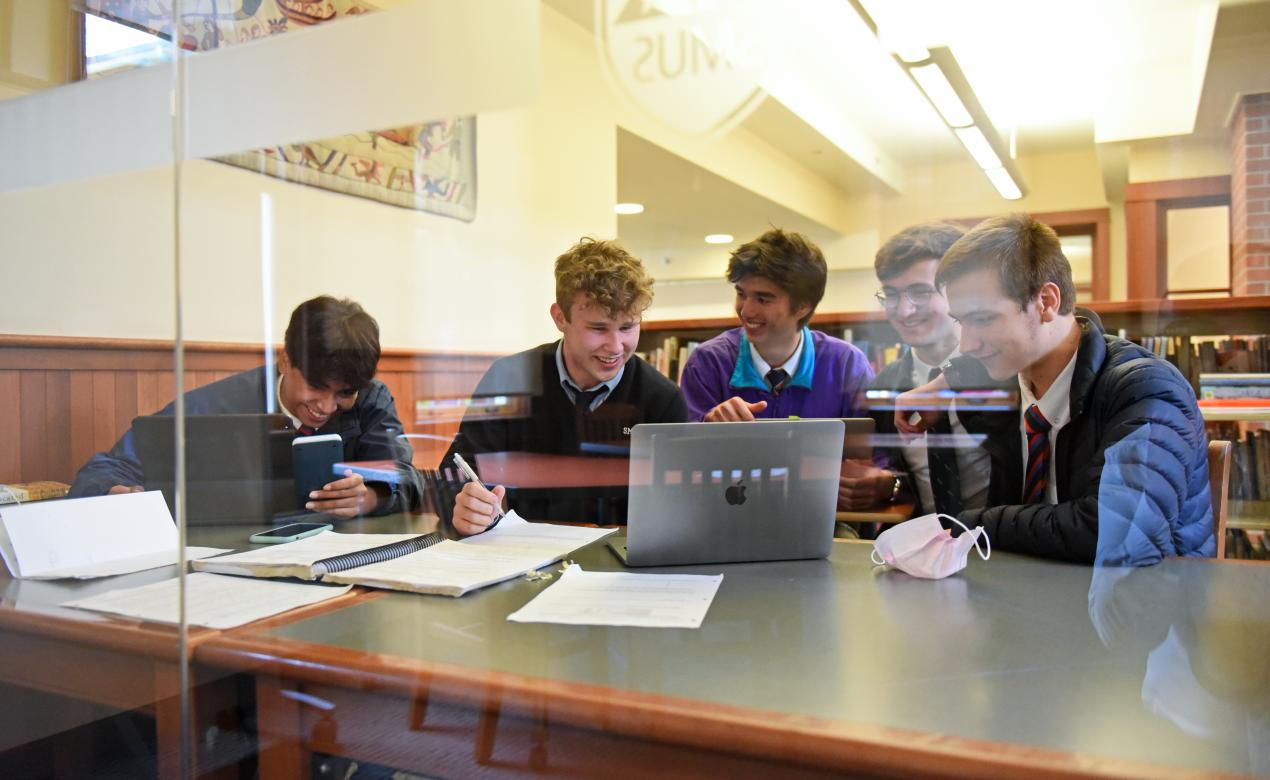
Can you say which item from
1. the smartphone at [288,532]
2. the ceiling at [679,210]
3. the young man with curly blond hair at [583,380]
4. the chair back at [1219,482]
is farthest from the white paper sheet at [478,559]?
the chair back at [1219,482]

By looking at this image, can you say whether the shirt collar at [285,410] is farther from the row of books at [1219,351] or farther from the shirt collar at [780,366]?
the row of books at [1219,351]

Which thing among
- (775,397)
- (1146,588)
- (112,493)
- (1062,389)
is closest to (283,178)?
(112,493)

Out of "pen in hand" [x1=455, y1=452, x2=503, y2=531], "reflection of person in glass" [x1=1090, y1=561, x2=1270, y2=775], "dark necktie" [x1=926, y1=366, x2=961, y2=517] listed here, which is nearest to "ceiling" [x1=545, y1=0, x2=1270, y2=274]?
"dark necktie" [x1=926, y1=366, x2=961, y2=517]

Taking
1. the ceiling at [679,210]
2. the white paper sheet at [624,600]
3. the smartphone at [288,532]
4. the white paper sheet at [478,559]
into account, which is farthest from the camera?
the ceiling at [679,210]

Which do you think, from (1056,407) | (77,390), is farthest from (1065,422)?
(77,390)

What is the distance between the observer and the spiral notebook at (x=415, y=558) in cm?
105

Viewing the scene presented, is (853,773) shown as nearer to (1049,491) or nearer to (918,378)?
(1049,491)

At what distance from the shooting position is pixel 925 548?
3.45ft

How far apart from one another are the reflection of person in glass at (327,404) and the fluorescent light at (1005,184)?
1.30 metres

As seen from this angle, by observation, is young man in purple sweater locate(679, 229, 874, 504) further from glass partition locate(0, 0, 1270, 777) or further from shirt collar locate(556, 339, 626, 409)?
shirt collar locate(556, 339, 626, 409)

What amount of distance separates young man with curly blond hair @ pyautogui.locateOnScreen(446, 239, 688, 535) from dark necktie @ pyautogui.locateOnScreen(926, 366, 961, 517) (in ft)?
1.70

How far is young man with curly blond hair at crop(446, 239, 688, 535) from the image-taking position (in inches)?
63.0

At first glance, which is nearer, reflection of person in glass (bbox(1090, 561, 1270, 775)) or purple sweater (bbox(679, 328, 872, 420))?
reflection of person in glass (bbox(1090, 561, 1270, 775))

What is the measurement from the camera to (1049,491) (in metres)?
1.28
